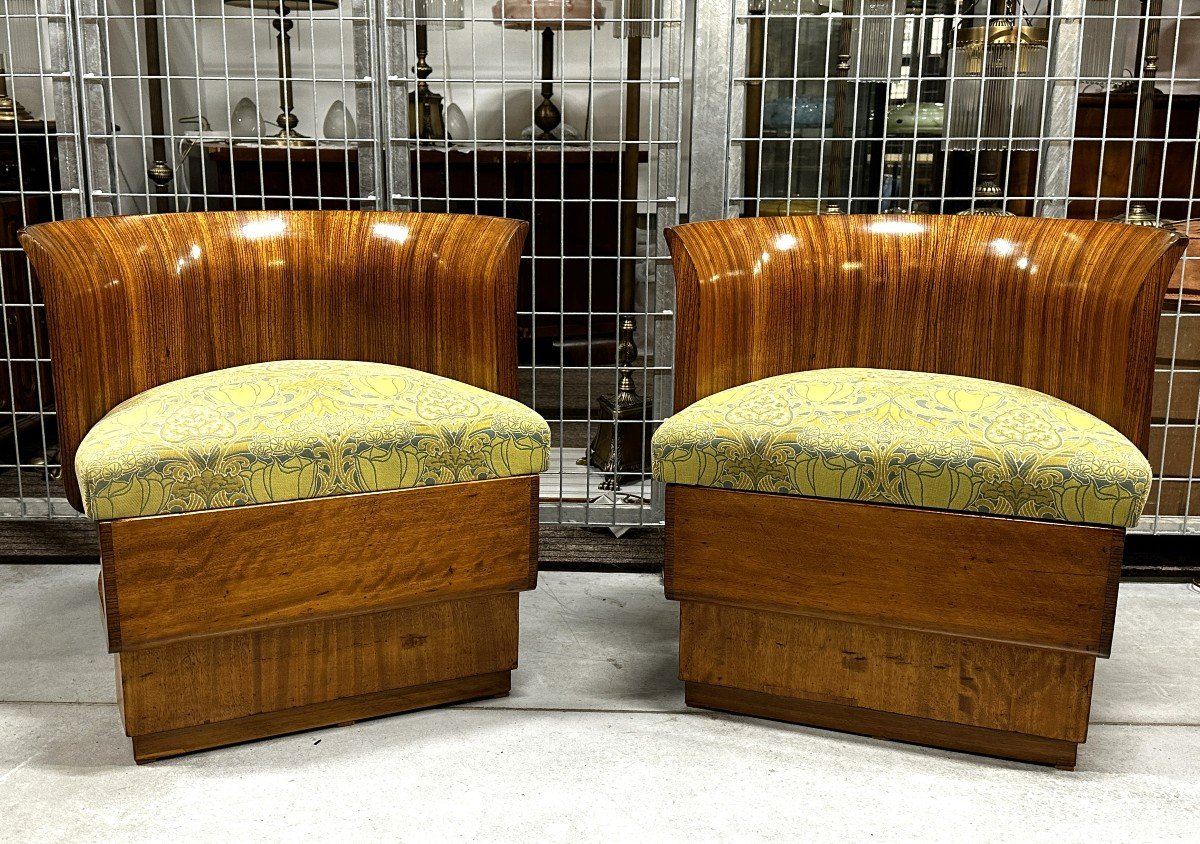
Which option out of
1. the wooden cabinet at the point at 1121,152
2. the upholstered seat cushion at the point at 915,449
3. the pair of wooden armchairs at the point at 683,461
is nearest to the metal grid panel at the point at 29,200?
the pair of wooden armchairs at the point at 683,461

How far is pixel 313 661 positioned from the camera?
61.5 inches

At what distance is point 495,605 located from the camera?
5.44 ft

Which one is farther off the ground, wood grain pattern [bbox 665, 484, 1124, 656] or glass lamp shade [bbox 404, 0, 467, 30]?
glass lamp shade [bbox 404, 0, 467, 30]

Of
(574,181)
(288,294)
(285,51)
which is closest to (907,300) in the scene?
(288,294)

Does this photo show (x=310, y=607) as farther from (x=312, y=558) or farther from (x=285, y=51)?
(x=285, y=51)

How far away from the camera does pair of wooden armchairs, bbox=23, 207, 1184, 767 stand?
144cm

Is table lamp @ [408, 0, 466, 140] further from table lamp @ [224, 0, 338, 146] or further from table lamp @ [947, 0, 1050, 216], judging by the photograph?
table lamp @ [947, 0, 1050, 216]

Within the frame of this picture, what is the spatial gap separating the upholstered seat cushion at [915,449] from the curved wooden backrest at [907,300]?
0.43 ft

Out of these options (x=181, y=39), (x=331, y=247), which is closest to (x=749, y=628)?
(x=331, y=247)

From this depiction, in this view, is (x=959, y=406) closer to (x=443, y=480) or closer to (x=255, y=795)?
(x=443, y=480)

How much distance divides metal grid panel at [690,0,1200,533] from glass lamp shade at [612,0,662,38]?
14 centimetres

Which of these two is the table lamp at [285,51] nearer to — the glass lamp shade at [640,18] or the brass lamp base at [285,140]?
the brass lamp base at [285,140]

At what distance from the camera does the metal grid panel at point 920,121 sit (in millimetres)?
2139

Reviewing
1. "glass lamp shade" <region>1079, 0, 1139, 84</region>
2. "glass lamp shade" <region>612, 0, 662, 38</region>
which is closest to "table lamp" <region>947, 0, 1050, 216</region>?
"glass lamp shade" <region>1079, 0, 1139, 84</region>
